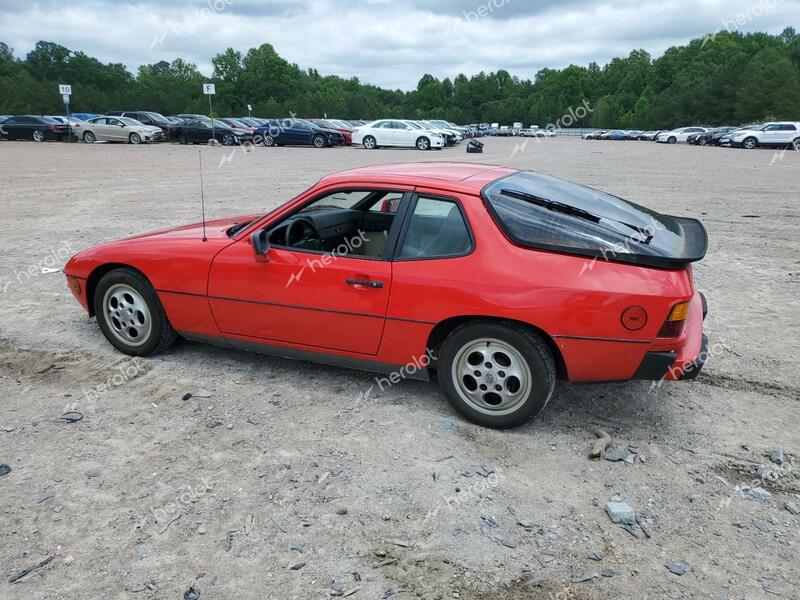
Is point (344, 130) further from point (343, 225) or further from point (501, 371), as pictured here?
point (501, 371)

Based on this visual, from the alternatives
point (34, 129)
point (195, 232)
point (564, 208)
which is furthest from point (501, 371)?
point (34, 129)

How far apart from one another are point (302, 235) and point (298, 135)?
30.3 meters

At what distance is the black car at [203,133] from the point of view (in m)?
33.4

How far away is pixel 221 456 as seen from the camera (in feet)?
11.0

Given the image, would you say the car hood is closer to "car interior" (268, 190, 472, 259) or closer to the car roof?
"car interior" (268, 190, 472, 259)

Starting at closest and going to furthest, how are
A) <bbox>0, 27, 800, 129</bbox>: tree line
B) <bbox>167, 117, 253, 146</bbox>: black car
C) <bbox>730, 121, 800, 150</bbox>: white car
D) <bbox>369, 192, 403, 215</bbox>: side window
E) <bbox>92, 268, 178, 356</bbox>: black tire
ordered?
<bbox>92, 268, 178, 356</bbox>: black tire → <bbox>369, 192, 403, 215</bbox>: side window → <bbox>167, 117, 253, 146</bbox>: black car → <bbox>730, 121, 800, 150</bbox>: white car → <bbox>0, 27, 800, 129</bbox>: tree line

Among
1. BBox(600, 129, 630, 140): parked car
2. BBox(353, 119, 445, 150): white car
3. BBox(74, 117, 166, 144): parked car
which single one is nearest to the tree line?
BBox(600, 129, 630, 140): parked car

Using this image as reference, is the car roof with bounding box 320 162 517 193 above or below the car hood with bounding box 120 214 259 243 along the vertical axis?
above

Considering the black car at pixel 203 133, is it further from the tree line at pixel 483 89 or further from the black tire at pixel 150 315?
the black tire at pixel 150 315

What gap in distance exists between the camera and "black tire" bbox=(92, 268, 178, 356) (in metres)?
4.41

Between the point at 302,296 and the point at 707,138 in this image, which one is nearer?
the point at 302,296

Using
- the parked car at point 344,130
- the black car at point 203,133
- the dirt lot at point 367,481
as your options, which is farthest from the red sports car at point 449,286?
the black car at point 203,133

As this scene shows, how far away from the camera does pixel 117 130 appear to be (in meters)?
33.1

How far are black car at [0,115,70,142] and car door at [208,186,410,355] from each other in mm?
35518
